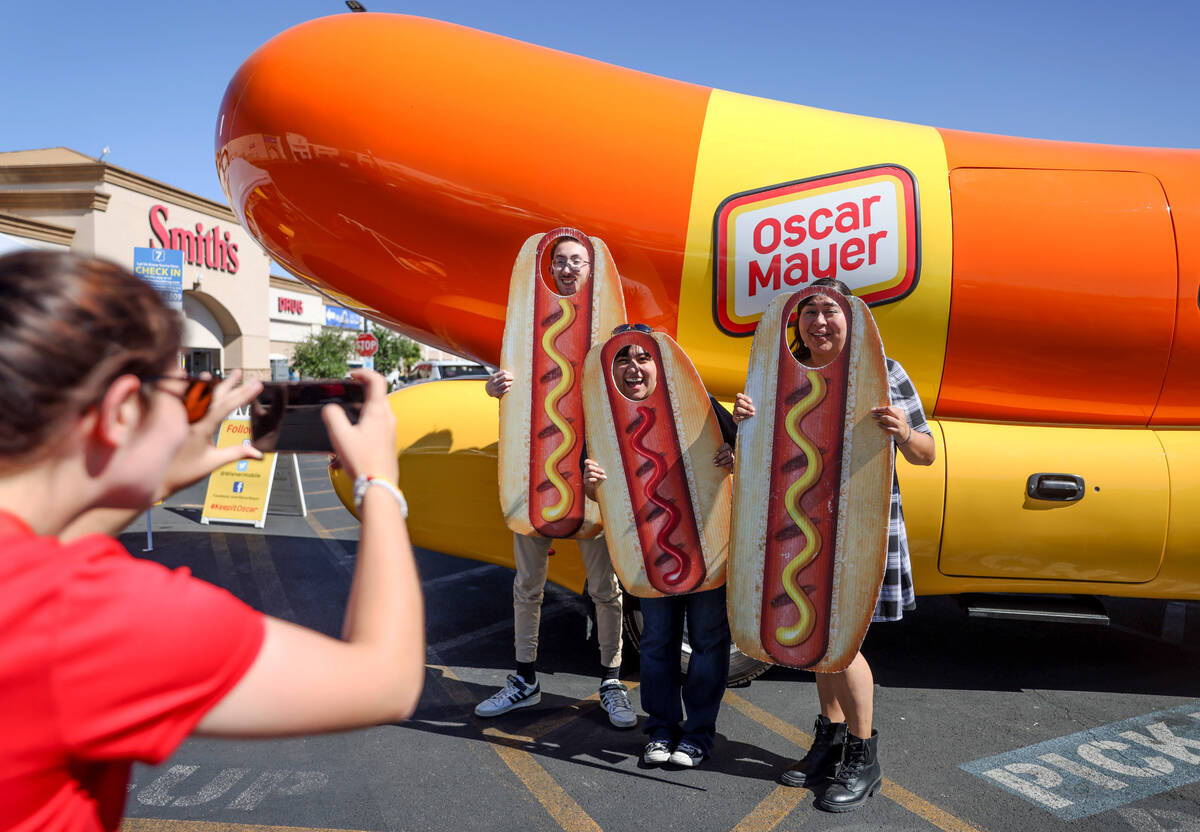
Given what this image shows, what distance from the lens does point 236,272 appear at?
75.0ft

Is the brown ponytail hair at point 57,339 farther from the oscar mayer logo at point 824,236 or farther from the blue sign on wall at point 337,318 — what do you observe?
the blue sign on wall at point 337,318

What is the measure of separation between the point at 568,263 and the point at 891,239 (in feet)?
4.89

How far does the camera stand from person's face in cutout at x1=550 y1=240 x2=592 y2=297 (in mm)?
3305

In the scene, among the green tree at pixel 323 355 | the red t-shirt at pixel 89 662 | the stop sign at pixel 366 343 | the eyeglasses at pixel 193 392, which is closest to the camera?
the red t-shirt at pixel 89 662

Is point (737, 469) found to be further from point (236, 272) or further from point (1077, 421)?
point (236, 272)

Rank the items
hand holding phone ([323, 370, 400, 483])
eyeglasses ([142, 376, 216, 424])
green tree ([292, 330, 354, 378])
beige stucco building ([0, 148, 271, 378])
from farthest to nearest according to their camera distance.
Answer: green tree ([292, 330, 354, 378]), beige stucco building ([0, 148, 271, 378]), hand holding phone ([323, 370, 400, 483]), eyeglasses ([142, 376, 216, 424])

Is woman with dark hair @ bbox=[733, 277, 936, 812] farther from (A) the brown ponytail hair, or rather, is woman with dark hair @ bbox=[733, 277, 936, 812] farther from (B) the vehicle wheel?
(A) the brown ponytail hair

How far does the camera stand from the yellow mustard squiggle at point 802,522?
9.07ft

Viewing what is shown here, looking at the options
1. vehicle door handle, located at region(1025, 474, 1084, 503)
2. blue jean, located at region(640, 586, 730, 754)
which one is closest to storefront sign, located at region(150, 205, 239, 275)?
blue jean, located at region(640, 586, 730, 754)

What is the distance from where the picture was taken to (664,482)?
3002 millimetres

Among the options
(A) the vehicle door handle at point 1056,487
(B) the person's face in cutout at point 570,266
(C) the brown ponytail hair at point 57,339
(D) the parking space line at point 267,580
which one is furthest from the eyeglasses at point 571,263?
(D) the parking space line at point 267,580

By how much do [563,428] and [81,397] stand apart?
259 cm

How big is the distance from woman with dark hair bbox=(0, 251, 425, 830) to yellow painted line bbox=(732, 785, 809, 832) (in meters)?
2.21

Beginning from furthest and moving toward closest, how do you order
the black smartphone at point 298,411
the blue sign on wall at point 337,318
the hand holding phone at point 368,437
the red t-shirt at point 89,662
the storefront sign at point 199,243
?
the blue sign on wall at point 337,318, the storefront sign at point 199,243, the black smartphone at point 298,411, the hand holding phone at point 368,437, the red t-shirt at point 89,662
